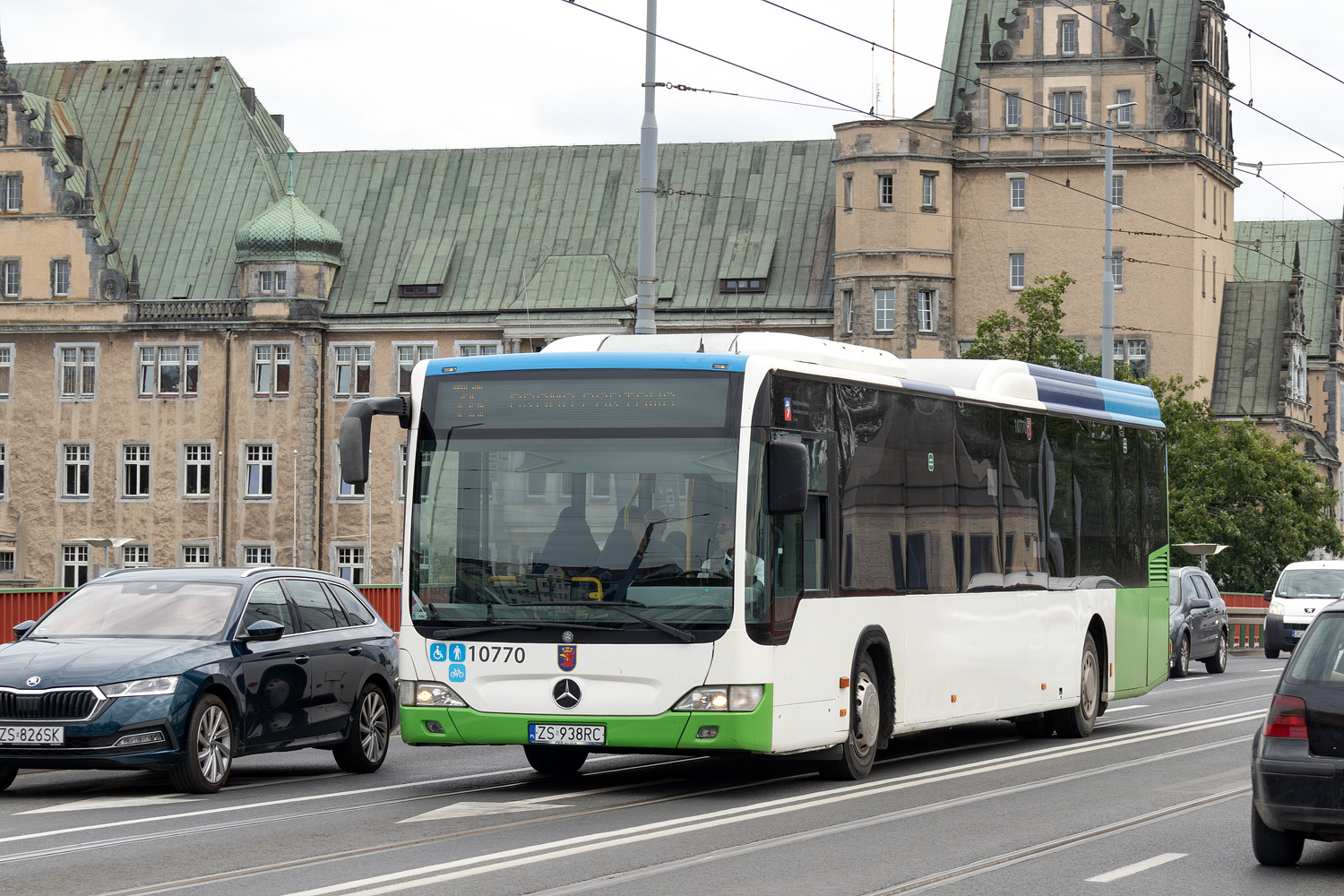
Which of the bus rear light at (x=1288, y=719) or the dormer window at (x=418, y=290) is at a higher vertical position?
the dormer window at (x=418, y=290)

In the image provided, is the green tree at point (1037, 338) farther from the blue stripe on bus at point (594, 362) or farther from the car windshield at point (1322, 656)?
the car windshield at point (1322, 656)

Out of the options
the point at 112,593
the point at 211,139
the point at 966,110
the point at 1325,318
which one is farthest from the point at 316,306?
the point at 112,593

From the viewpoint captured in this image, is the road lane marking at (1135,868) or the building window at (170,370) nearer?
the road lane marking at (1135,868)

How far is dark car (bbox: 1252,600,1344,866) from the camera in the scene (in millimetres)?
9867

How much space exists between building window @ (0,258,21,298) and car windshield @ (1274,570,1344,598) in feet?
155

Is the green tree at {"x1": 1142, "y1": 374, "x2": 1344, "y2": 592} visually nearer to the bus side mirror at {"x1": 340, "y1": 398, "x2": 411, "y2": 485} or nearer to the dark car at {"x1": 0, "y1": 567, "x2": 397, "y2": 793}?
the dark car at {"x1": 0, "y1": 567, "x2": 397, "y2": 793}

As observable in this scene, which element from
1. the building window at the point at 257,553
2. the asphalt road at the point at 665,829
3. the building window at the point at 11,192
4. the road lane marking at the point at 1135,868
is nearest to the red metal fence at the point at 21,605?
the asphalt road at the point at 665,829

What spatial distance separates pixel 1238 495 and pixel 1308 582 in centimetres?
2196

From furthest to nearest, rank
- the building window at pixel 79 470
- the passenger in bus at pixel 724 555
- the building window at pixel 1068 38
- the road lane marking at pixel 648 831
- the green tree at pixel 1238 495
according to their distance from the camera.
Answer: the building window at pixel 79 470 → the building window at pixel 1068 38 → the green tree at pixel 1238 495 → the passenger in bus at pixel 724 555 → the road lane marking at pixel 648 831

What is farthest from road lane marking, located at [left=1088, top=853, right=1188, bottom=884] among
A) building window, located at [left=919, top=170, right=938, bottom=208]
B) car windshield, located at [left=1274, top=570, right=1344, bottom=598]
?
building window, located at [left=919, top=170, right=938, bottom=208]

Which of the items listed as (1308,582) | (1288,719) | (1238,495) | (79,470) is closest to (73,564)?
(79,470)

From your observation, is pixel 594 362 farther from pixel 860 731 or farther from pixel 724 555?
pixel 860 731

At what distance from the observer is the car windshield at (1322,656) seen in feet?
32.9

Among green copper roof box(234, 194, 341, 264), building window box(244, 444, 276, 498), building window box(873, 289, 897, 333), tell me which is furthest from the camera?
green copper roof box(234, 194, 341, 264)
